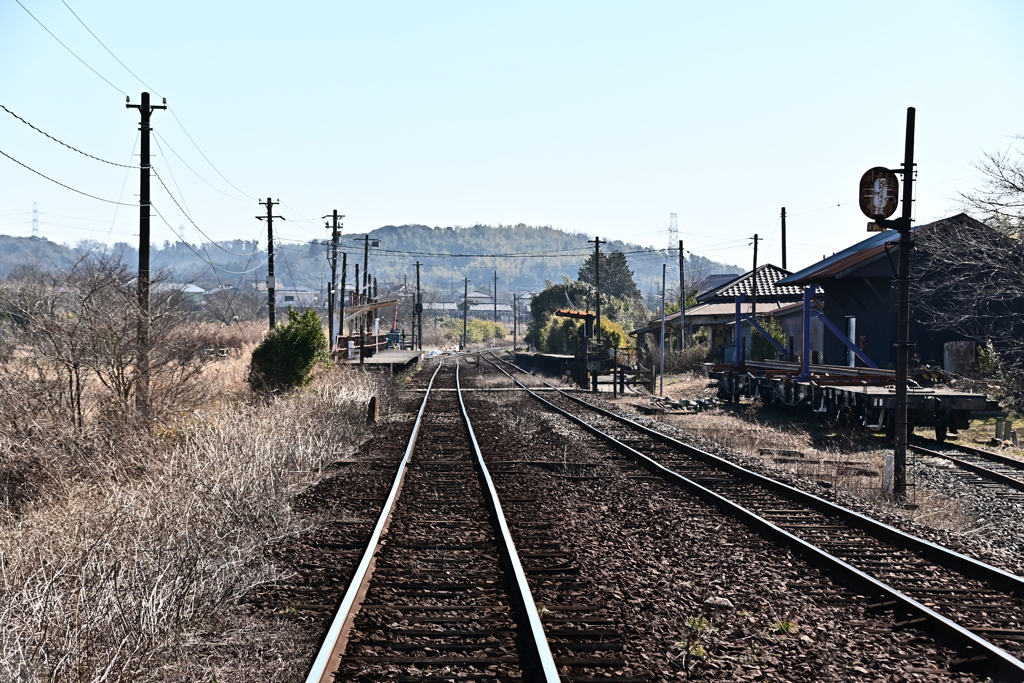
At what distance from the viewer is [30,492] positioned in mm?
11906

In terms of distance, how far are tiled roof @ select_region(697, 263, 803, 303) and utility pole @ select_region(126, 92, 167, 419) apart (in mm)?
19030

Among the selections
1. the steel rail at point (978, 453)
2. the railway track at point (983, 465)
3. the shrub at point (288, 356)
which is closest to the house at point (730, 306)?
the steel rail at point (978, 453)

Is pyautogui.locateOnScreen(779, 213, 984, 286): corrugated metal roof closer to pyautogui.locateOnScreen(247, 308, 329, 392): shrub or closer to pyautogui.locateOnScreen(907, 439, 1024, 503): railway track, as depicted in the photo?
pyautogui.locateOnScreen(907, 439, 1024, 503): railway track

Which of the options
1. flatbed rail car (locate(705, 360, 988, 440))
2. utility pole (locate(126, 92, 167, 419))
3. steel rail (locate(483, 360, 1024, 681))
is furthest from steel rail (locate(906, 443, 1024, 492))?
utility pole (locate(126, 92, 167, 419))

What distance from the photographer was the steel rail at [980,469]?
13227mm

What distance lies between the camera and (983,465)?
15.3 meters

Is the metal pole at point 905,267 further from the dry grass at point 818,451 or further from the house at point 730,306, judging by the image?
the house at point 730,306

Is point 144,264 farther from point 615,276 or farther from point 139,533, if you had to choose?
point 615,276

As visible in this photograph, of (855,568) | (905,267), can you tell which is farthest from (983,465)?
(855,568)

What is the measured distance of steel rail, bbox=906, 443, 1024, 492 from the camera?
521 inches

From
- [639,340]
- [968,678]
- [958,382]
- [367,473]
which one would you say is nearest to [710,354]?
[639,340]

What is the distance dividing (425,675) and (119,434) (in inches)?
397

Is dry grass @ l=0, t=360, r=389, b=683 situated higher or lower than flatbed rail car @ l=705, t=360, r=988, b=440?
lower

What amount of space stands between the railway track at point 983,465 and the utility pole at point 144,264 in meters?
13.3
